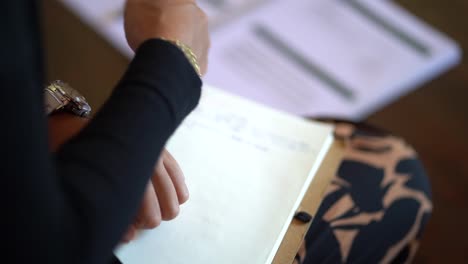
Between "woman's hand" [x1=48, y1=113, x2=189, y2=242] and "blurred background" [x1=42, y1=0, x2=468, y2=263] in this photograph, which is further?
"blurred background" [x1=42, y1=0, x2=468, y2=263]

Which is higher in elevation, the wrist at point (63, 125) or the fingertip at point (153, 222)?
the wrist at point (63, 125)

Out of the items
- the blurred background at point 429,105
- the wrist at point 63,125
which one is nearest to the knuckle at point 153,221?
the wrist at point 63,125

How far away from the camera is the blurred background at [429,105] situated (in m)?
0.98

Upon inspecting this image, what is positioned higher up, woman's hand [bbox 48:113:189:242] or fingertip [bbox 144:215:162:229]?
woman's hand [bbox 48:113:189:242]

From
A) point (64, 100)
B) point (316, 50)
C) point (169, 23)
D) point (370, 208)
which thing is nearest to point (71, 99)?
point (64, 100)

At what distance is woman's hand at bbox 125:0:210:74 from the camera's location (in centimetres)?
50

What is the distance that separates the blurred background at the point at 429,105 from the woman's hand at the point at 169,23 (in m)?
0.50

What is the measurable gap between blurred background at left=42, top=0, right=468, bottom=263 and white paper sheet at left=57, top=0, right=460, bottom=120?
3 centimetres

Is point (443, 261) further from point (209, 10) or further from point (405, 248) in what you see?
point (209, 10)

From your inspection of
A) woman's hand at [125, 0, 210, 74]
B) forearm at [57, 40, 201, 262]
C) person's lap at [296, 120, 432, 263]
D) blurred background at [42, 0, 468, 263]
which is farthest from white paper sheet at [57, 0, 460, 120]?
forearm at [57, 40, 201, 262]

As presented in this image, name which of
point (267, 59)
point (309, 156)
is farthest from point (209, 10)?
point (309, 156)

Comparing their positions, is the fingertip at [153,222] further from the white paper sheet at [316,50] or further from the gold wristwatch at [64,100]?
the white paper sheet at [316,50]

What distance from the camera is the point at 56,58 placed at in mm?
1169

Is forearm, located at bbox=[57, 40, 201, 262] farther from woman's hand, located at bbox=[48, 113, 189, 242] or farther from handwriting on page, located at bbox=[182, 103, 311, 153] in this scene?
handwriting on page, located at bbox=[182, 103, 311, 153]
